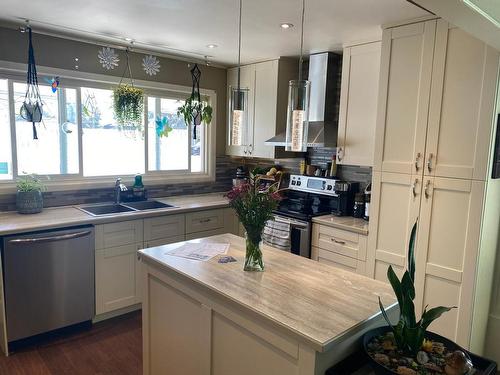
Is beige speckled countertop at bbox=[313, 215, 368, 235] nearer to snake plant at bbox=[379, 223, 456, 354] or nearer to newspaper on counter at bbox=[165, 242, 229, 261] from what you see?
newspaper on counter at bbox=[165, 242, 229, 261]

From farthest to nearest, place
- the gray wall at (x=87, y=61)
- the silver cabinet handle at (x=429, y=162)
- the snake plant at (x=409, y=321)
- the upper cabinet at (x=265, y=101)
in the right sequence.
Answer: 1. the upper cabinet at (x=265, y=101)
2. the gray wall at (x=87, y=61)
3. the silver cabinet handle at (x=429, y=162)
4. the snake plant at (x=409, y=321)

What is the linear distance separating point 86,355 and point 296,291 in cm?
190

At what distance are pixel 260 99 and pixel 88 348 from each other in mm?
2811

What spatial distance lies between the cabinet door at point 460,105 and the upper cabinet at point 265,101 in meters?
1.66

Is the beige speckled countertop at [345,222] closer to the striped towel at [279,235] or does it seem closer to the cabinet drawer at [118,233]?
the striped towel at [279,235]

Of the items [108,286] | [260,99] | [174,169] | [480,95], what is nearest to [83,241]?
[108,286]

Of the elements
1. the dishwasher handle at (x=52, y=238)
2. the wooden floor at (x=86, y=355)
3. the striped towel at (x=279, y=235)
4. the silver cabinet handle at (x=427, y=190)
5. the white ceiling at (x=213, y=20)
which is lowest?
the wooden floor at (x=86, y=355)

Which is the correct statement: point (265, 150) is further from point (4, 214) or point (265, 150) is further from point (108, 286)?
point (4, 214)

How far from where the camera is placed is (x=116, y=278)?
3133 millimetres

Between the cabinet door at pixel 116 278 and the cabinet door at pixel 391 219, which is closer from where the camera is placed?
the cabinet door at pixel 391 219

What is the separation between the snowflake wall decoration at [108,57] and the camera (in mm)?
3379

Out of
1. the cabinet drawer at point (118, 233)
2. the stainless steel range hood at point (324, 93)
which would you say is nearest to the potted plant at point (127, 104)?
the cabinet drawer at point (118, 233)

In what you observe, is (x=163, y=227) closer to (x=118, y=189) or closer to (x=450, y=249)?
(x=118, y=189)

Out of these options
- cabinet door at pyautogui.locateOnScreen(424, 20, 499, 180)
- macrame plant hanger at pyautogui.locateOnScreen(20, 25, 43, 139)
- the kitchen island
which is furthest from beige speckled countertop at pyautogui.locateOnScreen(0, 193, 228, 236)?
cabinet door at pyautogui.locateOnScreen(424, 20, 499, 180)
